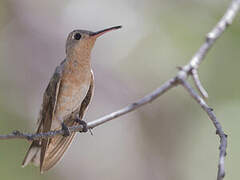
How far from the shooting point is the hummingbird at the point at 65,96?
201 inches

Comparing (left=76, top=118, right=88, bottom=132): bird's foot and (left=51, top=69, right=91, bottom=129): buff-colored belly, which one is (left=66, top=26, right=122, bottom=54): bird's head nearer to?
(left=51, top=69, right=91, bottom=129): buff-colored belly

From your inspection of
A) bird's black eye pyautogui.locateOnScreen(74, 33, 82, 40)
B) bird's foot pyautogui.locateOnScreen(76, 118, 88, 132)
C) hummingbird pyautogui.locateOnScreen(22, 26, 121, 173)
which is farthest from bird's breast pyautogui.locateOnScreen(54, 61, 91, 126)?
bird's black eye pyautogui.locateOnScreen(74, 33, 82, 40)

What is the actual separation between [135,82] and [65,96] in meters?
3.87

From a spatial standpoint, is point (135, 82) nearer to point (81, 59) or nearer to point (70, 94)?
point (81, 59)

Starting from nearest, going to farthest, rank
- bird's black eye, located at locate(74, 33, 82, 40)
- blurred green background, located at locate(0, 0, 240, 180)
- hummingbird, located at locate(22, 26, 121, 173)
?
hummingbird, located at locate(22, 26, 121, 173), bird's black eye, located at locate(74, 33, 82, 40), blurred green background, located at locate(0, 0, 240, 180)

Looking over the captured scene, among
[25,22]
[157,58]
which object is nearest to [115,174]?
[157,58]

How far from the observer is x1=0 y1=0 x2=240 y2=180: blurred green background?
311 inches

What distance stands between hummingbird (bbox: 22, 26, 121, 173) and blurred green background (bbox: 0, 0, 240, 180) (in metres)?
2.23

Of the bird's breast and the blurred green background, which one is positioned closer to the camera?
the bird's breast

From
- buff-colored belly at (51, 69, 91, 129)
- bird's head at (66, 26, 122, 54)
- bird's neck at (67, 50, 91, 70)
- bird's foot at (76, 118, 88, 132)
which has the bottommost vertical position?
bird's foot at (76, 118, 88, 132)

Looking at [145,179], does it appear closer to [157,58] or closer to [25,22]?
[157,58]


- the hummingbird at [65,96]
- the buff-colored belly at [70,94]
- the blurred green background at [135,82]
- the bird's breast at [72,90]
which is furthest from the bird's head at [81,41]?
the blurred green background at [135,82]

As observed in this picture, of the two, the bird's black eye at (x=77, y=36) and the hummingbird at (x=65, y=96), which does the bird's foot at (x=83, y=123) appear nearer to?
the hummingbird at (x=65, y=96)

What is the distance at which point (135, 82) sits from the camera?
29.1 feet
